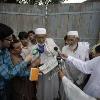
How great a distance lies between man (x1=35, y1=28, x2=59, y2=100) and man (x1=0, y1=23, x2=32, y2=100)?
0.77 m

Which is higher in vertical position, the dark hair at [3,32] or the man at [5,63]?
the dark hair at [3,32]

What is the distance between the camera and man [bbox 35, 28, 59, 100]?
229 inches

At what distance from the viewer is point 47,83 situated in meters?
6.09

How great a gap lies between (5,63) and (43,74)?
43.5 inches

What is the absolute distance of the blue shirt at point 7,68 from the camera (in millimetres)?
4793

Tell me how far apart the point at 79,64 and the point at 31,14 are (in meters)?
5.74

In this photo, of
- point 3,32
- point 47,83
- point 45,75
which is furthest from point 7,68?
point 47,83

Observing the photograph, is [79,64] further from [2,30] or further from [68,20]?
[68,20]

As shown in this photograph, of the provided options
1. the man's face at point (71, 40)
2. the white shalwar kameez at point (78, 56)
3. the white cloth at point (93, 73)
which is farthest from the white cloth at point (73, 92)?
the man's face at point (71, 40)

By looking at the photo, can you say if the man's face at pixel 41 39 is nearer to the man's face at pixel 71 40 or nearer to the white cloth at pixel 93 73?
the man's face at pixel 71 40

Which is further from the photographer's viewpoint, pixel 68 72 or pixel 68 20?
pixel 68 20

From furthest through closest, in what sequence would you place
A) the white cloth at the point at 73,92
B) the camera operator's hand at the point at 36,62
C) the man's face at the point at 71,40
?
the man's face at the point at 71,40
the camera operator's hand at the point at 36,62
the white cloth at the point at 73,92

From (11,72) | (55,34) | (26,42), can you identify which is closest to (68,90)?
(11,72)

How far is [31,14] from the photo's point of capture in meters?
10.8
